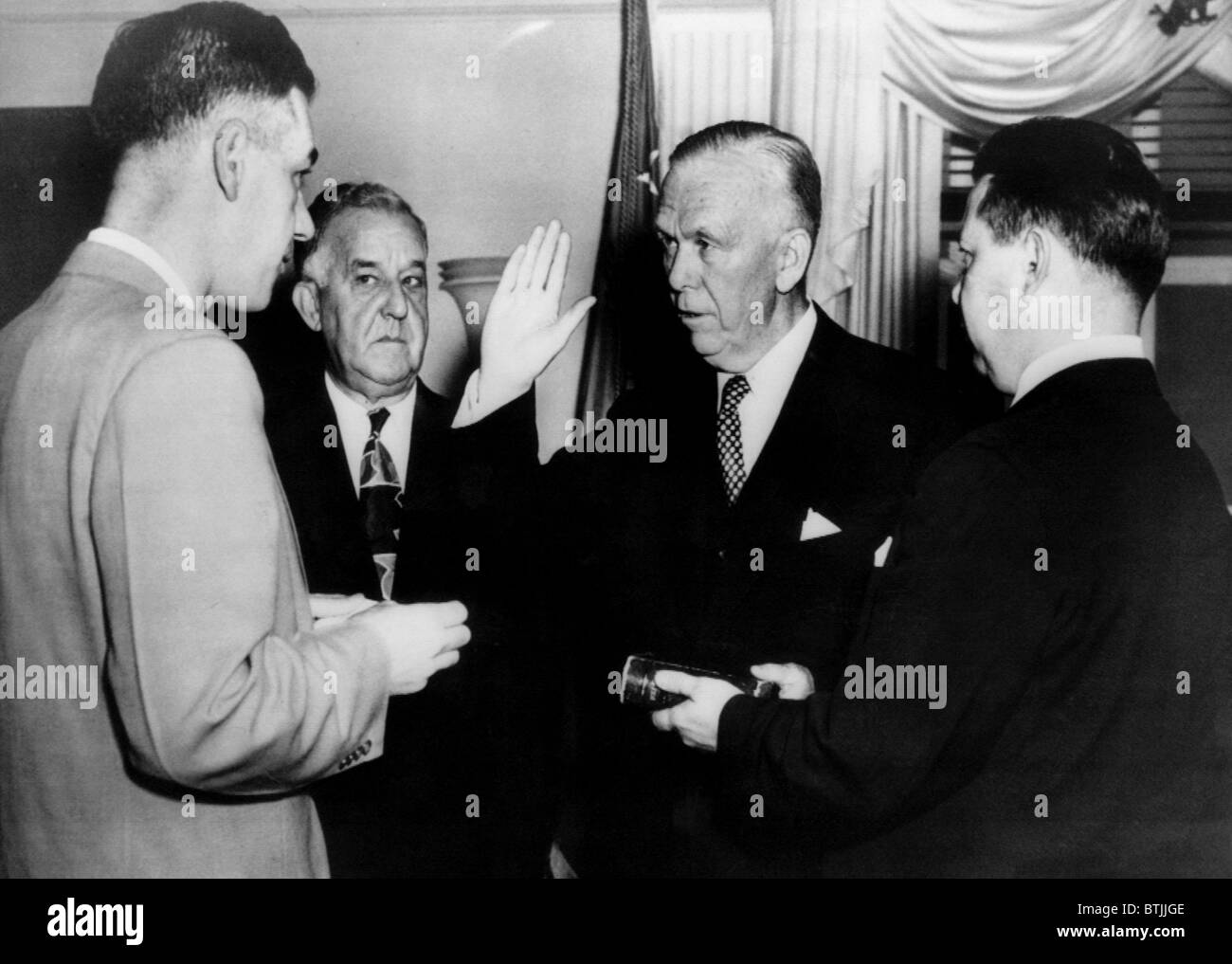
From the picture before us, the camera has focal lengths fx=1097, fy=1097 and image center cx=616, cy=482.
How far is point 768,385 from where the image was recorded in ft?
6.34

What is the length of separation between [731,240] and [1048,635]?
34.8 inches

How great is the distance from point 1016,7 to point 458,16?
1074 mm

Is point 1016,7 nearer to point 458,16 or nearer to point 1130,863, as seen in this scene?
point 458,16

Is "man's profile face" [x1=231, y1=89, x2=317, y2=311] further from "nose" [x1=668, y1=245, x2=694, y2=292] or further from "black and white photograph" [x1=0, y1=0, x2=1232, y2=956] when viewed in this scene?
"nose" [x1=668, y1=245, x2=694, y2=292]

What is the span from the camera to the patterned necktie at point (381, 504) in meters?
1.85

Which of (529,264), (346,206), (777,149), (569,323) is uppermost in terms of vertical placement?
(777,149)

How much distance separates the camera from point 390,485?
188 cm

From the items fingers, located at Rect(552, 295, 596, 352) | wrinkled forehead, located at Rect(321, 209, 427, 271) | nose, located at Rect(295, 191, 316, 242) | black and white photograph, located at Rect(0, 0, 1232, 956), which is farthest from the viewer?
wrinkled forehead, located at Rect(321, 209, 427, 271)

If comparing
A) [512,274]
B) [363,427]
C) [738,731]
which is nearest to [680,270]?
[512,274]

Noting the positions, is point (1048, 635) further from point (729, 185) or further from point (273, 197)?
point (273, 197)

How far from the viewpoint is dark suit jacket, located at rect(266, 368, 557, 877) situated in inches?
72.5

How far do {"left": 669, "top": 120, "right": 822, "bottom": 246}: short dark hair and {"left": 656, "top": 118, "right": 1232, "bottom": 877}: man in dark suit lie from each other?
1.23 feet

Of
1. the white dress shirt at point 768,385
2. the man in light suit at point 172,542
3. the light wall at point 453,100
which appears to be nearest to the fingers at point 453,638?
the man in light suit at point 172,542

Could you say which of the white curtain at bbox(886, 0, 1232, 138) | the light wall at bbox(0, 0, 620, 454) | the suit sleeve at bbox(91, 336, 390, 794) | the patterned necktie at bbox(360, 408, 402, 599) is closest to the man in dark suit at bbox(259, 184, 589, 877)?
the patterned necktie at bbox(360, 408, 402, 599)
